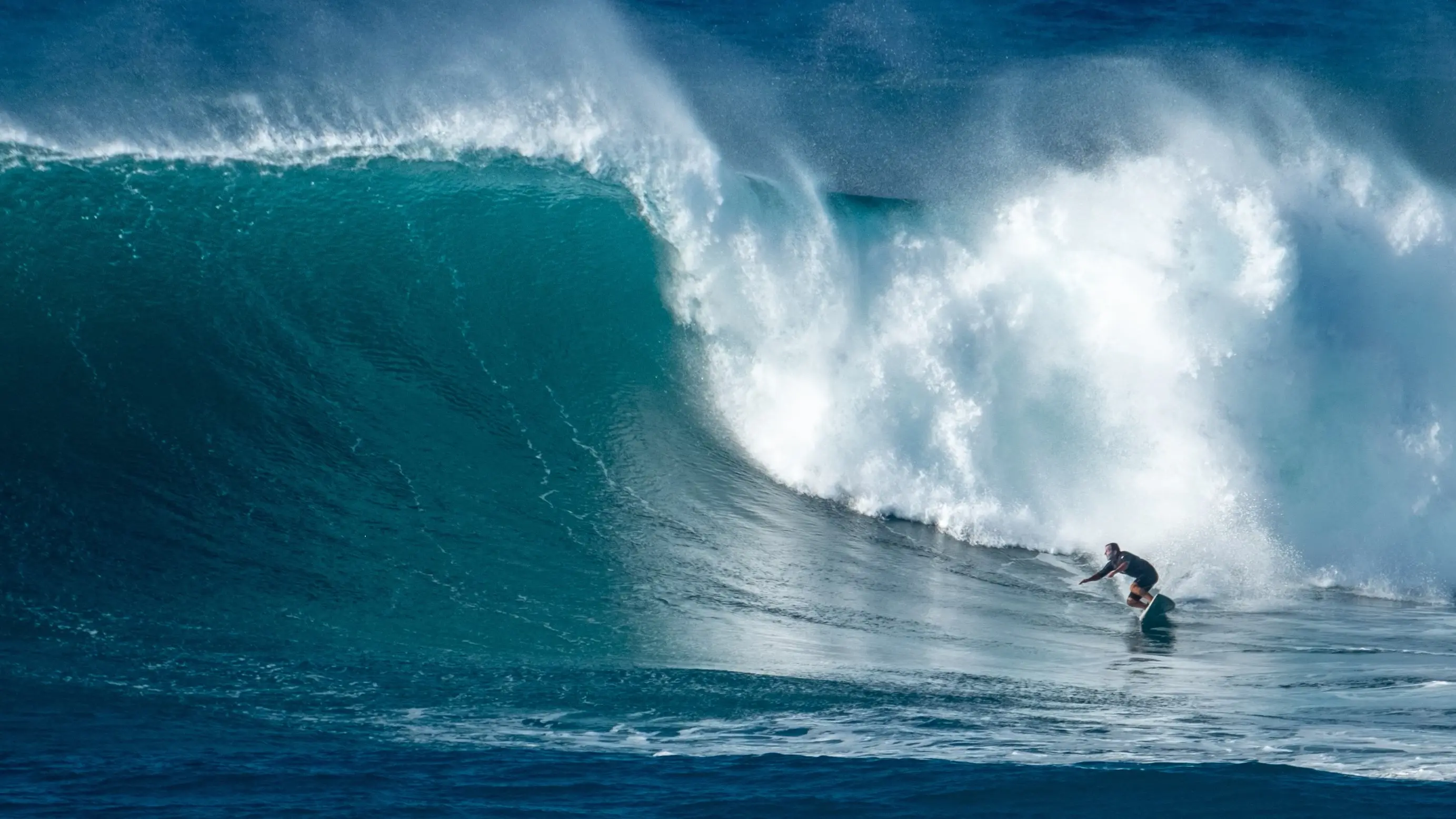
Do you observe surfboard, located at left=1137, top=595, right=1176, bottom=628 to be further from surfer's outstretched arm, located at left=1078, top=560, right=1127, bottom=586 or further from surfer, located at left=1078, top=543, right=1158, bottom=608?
surfer's outstretched arm, located at left=1078, top=560, right=1127, bottom=586

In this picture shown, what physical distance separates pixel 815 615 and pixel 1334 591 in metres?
5.15

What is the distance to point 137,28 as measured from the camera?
19953mm

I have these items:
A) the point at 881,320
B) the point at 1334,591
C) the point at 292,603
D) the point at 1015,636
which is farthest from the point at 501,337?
the point at 1334,591

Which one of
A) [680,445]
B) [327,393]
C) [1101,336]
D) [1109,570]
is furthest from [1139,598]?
[327,393]

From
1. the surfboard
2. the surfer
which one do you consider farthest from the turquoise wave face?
the surfboard

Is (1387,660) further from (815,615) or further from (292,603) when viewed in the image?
(292,603)

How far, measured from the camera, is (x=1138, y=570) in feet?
38.2

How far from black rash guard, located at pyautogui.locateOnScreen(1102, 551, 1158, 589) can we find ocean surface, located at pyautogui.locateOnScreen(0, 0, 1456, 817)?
1.20ft

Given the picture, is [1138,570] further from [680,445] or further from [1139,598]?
[680,445]

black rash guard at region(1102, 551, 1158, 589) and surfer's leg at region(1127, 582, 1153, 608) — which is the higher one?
black rash guard at region(1102, 551, 1158, 589)

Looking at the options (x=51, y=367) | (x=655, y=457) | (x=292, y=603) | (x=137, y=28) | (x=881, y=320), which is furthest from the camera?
(x=137, y=28)

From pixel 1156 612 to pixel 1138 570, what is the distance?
1.82 feet

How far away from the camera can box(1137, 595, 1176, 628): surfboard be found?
11.1 meters

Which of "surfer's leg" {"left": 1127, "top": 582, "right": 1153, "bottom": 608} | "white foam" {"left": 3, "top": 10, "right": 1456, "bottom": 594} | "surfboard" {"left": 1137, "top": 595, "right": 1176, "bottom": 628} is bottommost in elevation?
"surfboard" {"left": 1137, "top": 595, "right": 1176, "bottom": 628}
